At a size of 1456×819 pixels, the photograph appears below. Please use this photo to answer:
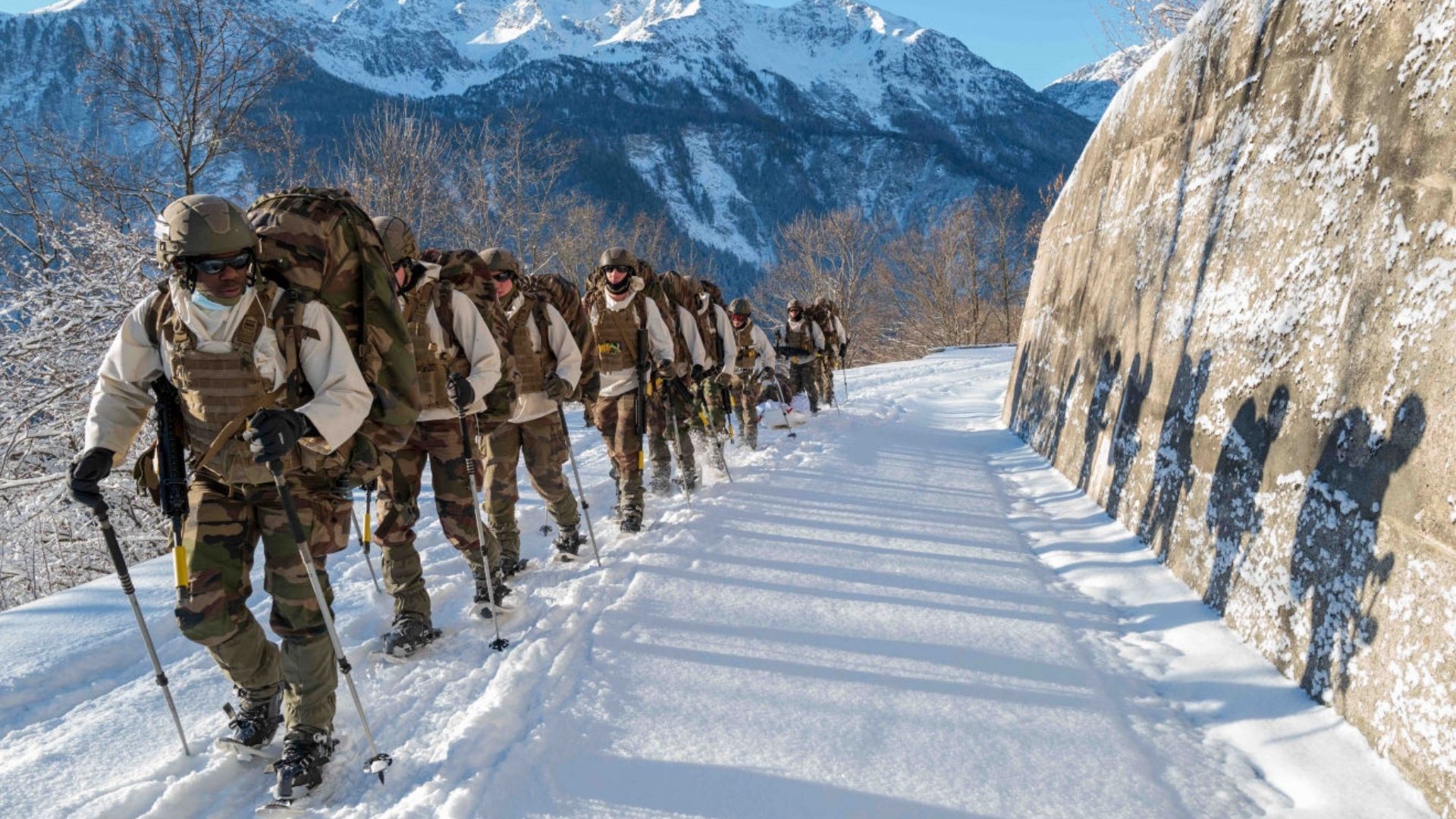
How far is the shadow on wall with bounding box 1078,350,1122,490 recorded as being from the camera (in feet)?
21.7

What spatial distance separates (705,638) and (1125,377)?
4.53 meters

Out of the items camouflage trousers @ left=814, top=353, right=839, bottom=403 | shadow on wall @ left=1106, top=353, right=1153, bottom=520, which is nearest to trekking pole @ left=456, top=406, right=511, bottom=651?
shadow on wall @ left=1106, top=353, right=1153, bottom=520

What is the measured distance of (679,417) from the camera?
780 centimetres

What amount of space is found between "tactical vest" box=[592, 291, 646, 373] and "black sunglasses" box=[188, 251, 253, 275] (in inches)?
155

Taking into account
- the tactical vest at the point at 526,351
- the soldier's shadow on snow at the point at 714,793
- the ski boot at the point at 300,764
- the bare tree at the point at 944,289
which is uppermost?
the bare tree at the point at 944,289

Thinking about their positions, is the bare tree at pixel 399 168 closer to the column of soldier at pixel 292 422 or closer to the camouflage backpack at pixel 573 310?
the camouflage backpack at pixel 573 310

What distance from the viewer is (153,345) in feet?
9.64

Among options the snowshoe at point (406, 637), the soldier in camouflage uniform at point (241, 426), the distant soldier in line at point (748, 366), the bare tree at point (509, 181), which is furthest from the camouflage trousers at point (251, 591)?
the bare tree at point (509, 181)

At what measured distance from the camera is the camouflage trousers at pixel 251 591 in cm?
294

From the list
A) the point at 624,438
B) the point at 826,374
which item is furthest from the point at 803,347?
the point at 624,438

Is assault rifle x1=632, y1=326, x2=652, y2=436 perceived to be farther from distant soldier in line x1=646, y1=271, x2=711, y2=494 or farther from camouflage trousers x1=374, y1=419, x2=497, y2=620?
camouflage trousers x1=374, y1=419, x2=497, y2=620

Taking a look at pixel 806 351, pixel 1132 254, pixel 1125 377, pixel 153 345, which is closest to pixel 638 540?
pixel 153 345

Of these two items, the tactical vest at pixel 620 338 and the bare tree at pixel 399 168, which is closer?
the tactical vest at pixel 620 338

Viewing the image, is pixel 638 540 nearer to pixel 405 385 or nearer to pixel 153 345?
pixel 405 385
